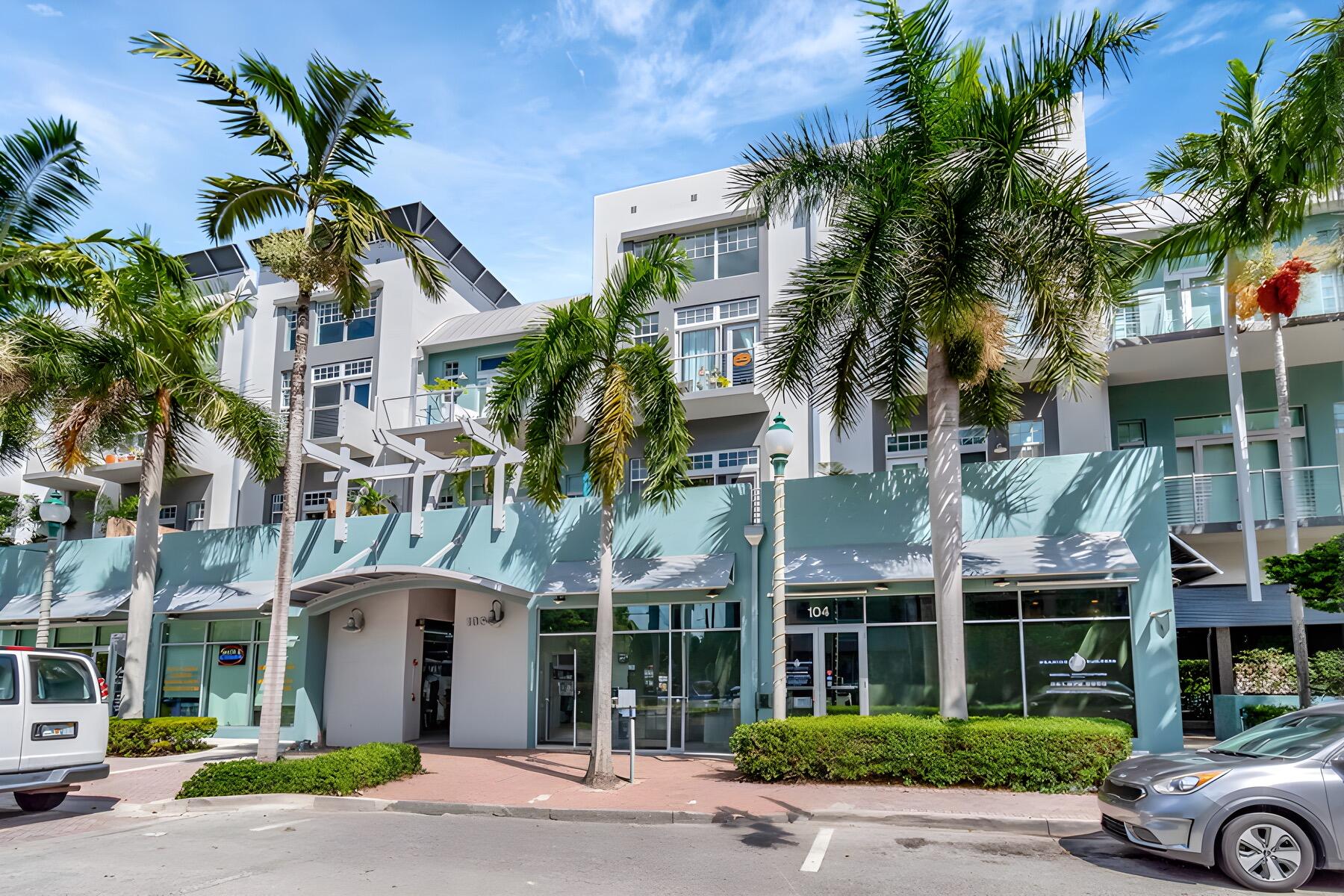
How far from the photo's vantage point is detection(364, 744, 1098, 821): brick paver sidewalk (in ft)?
38.2

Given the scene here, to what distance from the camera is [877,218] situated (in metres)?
14.3

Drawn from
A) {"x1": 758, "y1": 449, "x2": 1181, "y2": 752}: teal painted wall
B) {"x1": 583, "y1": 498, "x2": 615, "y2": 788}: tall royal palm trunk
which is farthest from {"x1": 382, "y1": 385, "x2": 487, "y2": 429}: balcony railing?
{"x1": 583, "y1": 498, "x2": 615, "y2": 788}: tall royal palm trunk

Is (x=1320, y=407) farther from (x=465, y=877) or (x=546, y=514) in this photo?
Result: (x=465, y=877)

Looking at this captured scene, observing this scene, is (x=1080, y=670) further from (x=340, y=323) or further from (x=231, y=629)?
(x=340, y=323)

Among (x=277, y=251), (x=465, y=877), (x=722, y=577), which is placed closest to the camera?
(x=465, y=877)

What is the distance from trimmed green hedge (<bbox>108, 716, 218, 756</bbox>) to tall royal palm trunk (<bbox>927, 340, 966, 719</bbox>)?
46.9ft

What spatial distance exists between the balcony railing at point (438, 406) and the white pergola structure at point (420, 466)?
344 centimetres

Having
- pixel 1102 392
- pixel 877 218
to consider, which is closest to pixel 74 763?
pixel 877 218

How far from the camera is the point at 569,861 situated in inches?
364

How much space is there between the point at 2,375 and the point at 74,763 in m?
6.77

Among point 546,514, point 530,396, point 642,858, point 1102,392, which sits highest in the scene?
point 1102,392

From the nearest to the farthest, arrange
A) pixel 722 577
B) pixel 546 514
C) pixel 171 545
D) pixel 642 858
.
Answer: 1. pixel 642 858
2. pixel 722 577
3. pixel 546 514
4. pixel 171 545

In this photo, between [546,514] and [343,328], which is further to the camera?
[343,328]

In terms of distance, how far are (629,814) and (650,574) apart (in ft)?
22.1
